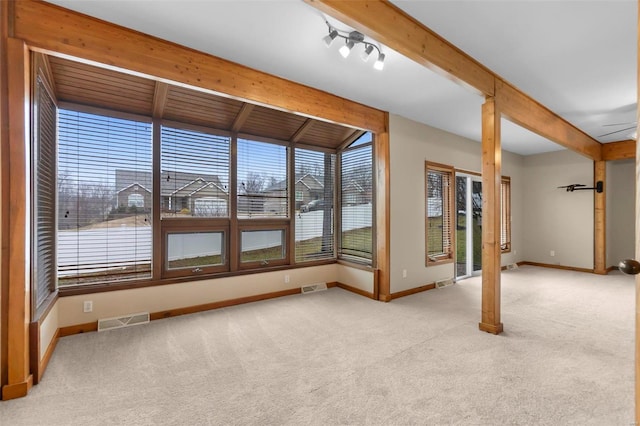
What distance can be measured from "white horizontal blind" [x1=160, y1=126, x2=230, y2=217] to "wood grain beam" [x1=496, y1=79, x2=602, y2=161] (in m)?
3.49

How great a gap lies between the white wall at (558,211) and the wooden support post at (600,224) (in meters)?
0.12

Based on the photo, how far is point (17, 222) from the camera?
206 cm

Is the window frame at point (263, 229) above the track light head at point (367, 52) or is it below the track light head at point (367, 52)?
below

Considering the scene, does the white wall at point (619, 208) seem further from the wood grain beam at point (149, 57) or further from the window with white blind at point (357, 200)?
the wood grain beam at point (149, 57)

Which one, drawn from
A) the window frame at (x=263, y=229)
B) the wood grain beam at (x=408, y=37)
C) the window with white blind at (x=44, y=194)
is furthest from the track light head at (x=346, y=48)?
the window frame at (x=263, y=229)

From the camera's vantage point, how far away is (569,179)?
21.9 ft

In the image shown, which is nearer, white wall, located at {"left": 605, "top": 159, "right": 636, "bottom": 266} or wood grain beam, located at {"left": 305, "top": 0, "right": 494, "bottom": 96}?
wood grain beam, located at {"left": 305, "top": 0, "right": 494, "bottom": 96}

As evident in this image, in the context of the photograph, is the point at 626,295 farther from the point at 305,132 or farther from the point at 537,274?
the point at 305,132

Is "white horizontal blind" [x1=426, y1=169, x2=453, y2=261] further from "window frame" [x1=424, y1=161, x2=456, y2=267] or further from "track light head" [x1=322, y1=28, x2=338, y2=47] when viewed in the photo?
"track light head" [x1=322, y1=28, x2=338, y2=47]

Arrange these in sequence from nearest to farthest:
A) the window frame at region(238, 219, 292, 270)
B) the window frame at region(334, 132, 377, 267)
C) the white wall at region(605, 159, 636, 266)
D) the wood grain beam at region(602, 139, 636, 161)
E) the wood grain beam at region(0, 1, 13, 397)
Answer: the wood grain beam at region(0, 1, 13, 397), the window frame at region(238, 219, 292, 270), the window frame at region(334, 132, 377, 267), the wood grain beam at region(602, 139, 636, 161), the white wall at region(605, 159, 636, 266)

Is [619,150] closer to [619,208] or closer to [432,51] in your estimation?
[619,208]

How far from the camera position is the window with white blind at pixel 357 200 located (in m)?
4.77

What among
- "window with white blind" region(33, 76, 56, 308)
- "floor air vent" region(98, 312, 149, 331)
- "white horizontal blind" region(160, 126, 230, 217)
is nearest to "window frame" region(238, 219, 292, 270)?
"white horizontal blind" region(160, 126, 230, 217)

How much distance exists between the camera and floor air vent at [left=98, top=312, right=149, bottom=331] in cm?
322
